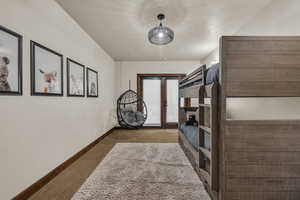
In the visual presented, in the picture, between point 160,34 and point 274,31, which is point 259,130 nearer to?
point 274,31

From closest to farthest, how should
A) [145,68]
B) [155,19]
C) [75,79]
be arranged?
[155,19] → [75,79] → [145,68]

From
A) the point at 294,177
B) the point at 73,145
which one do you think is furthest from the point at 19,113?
the point at 294,177

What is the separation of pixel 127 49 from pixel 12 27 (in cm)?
338

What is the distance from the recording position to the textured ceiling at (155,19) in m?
2.56

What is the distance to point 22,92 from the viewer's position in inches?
72.0

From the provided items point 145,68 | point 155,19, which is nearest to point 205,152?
point 155,19

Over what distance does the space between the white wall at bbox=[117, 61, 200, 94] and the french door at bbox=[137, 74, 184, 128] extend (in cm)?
23

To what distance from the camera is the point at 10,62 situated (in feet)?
5.49

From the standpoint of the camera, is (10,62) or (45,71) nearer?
(10,62)

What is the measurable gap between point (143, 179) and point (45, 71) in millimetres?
1946

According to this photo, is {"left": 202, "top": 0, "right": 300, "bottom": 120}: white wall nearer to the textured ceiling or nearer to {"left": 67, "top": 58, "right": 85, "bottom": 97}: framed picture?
the textured ceiling

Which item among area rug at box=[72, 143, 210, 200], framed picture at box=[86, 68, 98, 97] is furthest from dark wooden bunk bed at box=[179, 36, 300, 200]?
framed picture at box=[86, 68, 98, 97]

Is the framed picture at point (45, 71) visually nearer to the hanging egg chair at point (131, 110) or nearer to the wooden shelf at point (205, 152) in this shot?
the wooden shelf at point (205, 152)

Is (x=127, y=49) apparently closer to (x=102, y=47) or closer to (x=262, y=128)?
(x=102, y=47)
